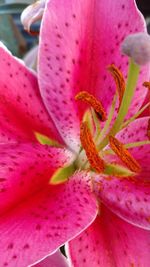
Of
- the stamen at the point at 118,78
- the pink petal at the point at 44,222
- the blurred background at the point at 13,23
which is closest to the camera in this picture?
the pink petal at the point at 44,222

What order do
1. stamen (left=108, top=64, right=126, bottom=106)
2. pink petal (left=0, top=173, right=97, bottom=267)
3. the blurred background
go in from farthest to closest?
the blurred background → stamen (left=108, top=64, right=126, bottom=106) → pink petal (left=0, top=173, right=97, bottom=267)

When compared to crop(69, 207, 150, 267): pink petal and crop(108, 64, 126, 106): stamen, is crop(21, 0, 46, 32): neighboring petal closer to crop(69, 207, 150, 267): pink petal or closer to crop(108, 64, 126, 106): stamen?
crop(108, 64, 126, 106): stamen

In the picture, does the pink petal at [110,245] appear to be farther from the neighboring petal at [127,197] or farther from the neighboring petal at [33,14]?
the neighboring petal at [33,14]

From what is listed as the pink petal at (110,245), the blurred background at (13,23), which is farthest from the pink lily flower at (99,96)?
the blurred background at (13,23)

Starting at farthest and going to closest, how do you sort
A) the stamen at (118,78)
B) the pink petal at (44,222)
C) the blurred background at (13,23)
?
the blurred background at (13,23), the stamen at (118,78), the pink petal at (44,222)

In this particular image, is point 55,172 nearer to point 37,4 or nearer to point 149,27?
point 37,4

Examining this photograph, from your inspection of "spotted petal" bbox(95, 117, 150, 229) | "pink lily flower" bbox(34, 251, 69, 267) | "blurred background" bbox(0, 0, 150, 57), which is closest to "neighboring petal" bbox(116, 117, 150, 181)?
"spotted petal" bbox(95, 117, 150, 229)
